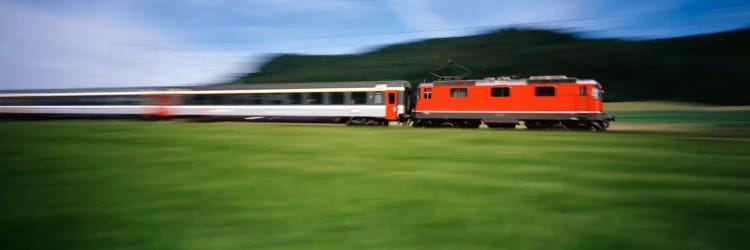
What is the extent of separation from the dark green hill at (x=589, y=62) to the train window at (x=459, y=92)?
37042 millimetres

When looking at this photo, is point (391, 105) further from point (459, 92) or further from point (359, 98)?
point (459, 92)

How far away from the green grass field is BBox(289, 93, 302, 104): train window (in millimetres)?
14565

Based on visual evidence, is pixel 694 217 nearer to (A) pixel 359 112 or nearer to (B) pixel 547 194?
(B) pixel 547 194

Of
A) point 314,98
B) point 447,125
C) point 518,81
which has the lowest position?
point 447,125

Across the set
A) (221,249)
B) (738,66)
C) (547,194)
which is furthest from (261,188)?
(738,66)

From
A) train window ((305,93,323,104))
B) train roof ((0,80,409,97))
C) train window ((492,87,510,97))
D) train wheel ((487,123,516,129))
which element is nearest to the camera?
train window ((492,87,510,97))

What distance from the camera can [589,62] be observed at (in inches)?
2393

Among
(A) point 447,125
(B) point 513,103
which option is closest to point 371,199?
(B) point 513,103

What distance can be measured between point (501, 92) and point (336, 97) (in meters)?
9.00

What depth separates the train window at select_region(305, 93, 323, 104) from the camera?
80.6 ft

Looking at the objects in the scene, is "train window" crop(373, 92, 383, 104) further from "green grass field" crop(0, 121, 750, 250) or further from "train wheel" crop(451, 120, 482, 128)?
"green grass field" crop(0, 121, 750, 250)

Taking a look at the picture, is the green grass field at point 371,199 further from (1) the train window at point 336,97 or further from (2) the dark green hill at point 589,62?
(2) the dark green hill at point 589,62

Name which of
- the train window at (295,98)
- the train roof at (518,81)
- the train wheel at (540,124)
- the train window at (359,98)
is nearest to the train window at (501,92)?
the train roof at (518,81)

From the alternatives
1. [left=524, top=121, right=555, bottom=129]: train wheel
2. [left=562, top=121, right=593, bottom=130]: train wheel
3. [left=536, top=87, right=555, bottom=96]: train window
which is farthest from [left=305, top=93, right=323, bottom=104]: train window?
[left=562, top=121, right=593, bottom=130]: train wheel
